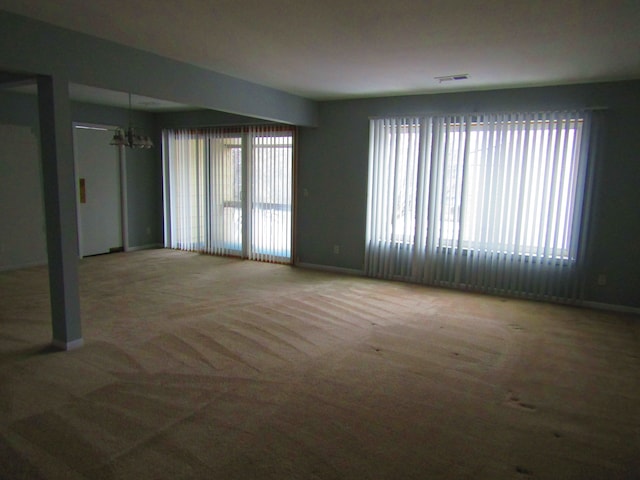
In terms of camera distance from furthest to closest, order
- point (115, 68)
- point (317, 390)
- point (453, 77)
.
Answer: point (453, 77) → point (115, 68) → point (317, 390)

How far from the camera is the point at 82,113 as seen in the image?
7176mm

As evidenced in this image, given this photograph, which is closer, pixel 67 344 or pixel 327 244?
pixel 67 344

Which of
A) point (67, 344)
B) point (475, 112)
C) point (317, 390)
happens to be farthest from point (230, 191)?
point (317, 390)

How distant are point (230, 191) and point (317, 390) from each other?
514 centimetres

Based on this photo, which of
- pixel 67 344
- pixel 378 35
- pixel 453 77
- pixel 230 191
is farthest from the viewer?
pixel 230 191

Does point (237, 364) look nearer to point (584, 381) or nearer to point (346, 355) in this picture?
point (346, 355)

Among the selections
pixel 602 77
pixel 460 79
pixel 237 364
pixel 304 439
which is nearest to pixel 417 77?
pixel 460 79

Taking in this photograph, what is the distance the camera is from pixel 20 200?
6438 millimetres

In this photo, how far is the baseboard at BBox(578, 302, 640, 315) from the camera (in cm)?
499

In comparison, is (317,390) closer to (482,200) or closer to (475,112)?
(482,200)

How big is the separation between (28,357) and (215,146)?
4.91 meters

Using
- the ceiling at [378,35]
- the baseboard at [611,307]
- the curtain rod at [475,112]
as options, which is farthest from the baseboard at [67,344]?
the baseboard at [611,307]


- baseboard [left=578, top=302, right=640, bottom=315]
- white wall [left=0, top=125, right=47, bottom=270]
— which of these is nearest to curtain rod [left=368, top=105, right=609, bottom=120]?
baseboard [left=578, top=302, right=640, bottom=315]

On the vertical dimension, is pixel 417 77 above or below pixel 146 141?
above
